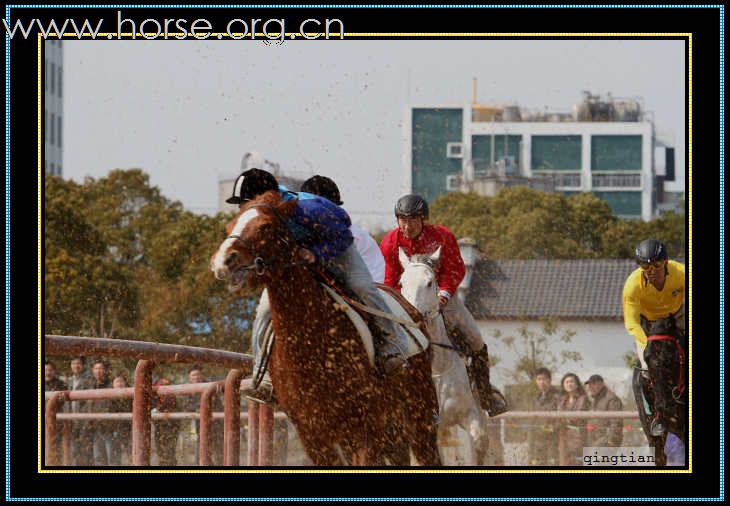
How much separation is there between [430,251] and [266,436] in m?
2.10

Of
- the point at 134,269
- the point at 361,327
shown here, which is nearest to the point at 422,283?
the point at 361,327

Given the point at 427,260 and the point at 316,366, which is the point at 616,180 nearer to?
the point at 427,260

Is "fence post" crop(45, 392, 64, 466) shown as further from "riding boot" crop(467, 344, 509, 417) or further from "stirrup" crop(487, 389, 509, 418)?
"stirrup" crop(487, 389, 509, 418)

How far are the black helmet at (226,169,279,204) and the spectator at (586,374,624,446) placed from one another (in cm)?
830

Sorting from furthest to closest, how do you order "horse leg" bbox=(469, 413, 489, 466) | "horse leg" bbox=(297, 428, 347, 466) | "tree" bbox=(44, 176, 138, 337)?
1. "tree" bbox=(44, 176, 138, 337)
2. "horse leg" bbox=(469, 413, 489, 466)
3. "horse leg" bbox=(297, 428, 347, 466)

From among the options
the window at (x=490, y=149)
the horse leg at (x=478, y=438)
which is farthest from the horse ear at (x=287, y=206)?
the window at (x=490, y=149)

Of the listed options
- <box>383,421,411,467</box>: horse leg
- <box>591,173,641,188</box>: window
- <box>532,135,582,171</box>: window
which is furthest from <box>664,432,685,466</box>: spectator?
<box>591,173,641,188</box>: window

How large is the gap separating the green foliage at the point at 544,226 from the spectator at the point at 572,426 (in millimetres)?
42830

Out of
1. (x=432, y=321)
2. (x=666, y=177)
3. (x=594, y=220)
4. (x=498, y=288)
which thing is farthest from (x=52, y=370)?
(x=666, y=177)

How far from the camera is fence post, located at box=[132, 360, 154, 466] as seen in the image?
894 centimetres

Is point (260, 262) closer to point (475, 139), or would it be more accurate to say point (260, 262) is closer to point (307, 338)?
point (307, 338)

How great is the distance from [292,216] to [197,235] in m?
35.5

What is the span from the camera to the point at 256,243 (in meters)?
7.99

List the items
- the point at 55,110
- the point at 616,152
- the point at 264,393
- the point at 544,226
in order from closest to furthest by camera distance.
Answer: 1. the point at 264,393
2. the point at 544,226
3. the point at 55,110
4. the point at 616,152
